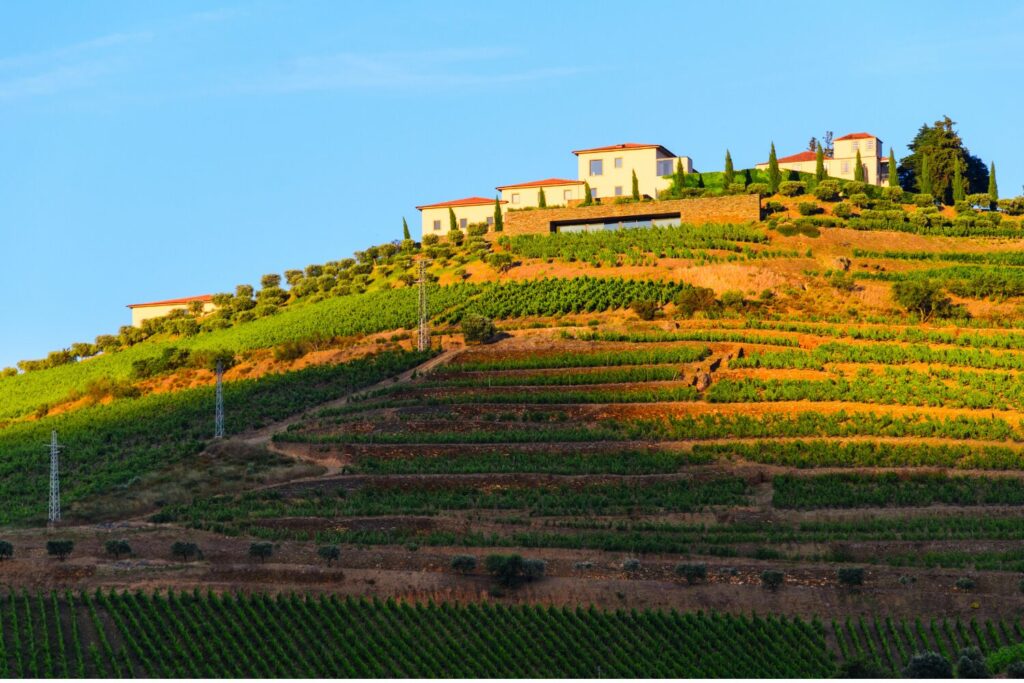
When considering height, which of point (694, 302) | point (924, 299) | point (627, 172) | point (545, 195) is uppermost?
point (627, 172)

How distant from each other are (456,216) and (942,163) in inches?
1393

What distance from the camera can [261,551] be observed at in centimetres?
4681

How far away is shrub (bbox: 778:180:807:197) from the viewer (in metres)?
98.6

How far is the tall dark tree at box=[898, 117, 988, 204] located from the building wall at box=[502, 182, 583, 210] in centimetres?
2487

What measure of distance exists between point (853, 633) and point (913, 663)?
17.8ft

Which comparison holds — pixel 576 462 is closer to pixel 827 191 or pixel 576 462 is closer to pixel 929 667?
pixel 929 667

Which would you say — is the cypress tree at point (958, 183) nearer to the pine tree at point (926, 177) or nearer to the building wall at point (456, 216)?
the pine tree at point (926, 177)

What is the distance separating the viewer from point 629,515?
55438mm

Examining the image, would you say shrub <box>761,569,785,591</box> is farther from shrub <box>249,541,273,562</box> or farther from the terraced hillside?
shrub <box>249,541,273,562</box>

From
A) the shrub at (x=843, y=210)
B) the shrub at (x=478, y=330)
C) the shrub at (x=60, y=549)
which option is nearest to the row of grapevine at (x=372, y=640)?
the shrub at (x=60, y=549)

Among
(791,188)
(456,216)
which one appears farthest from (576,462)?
(456,216)

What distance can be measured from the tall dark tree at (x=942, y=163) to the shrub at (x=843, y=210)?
10.7m

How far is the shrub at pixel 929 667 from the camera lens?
116 feet

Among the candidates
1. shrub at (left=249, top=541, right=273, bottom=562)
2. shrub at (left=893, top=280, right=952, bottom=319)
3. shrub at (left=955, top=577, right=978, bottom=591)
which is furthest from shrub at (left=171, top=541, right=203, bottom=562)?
shrub at (left=893, top=280, right=952, bottom=319)
